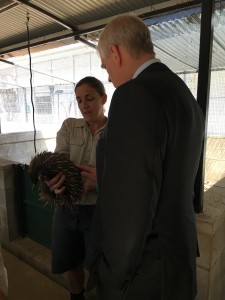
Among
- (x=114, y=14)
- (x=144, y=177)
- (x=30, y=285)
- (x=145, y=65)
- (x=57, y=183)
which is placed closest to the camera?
(x=144, y=177)

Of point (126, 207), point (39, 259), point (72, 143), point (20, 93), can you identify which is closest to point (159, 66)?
point (126, 207)

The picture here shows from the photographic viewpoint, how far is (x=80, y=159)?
1686 millimetres

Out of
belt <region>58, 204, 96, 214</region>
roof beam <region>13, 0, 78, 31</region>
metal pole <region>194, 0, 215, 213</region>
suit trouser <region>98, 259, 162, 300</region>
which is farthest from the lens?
roof beam <region>13, 0, 78, 31</region>

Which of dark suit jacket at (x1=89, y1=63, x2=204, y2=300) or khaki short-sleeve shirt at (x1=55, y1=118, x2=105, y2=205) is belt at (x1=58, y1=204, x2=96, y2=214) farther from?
dark suit jacket at (x1=89, y1=63, x2=204, y2=300)

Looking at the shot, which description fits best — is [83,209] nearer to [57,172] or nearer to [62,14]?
[57,172]

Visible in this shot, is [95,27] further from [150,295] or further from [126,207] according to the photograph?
[150,295]

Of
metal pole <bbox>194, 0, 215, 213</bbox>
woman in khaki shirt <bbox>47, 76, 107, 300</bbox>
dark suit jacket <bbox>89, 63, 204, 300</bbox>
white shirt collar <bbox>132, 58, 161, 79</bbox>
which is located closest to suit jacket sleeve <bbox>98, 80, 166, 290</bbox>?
dark suit jacket <bbox>89, 63, 204, 300</bbox>

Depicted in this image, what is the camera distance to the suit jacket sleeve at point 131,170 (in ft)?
2.39

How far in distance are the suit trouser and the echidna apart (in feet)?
2.26

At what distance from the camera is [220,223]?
58.6 inches

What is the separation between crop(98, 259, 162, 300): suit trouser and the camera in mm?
864

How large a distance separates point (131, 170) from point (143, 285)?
0.45m

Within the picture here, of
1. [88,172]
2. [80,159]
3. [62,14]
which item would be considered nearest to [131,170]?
[88,172]

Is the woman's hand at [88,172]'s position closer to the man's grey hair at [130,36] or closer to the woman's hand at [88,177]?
the woman's hand at [88,177]
